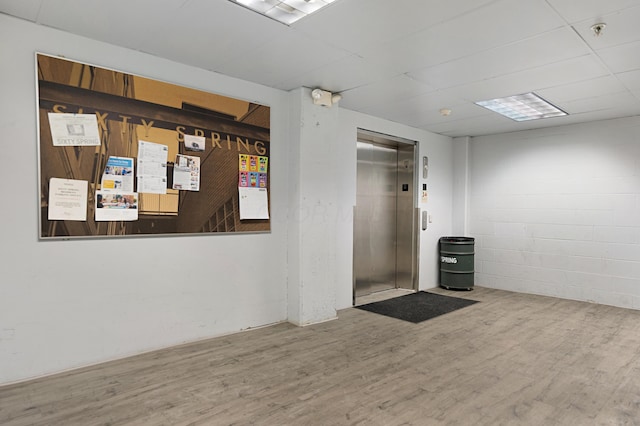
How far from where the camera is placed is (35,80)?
111 inches

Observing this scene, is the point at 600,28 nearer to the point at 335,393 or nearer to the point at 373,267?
the point at 335,393

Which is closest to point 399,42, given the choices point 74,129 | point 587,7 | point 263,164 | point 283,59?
point 283,59

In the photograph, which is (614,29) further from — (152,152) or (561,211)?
(152,152)

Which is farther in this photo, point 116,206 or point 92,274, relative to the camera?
point 116,206

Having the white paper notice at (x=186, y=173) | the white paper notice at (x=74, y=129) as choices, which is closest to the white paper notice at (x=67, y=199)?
the white paper notice at (x=74, y=129)

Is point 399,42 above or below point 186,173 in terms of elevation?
above

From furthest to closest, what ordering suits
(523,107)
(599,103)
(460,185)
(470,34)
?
(460,185)
(523,107)
(599,103)
(470,34)

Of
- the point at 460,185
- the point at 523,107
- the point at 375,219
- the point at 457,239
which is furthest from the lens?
the point at 460,185

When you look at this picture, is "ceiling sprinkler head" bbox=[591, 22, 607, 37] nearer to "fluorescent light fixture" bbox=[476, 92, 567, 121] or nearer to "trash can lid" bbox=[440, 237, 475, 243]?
"fluorescent light fixture" bbox=[476, 92, 567, 121]

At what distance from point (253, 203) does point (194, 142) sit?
2.91 feet

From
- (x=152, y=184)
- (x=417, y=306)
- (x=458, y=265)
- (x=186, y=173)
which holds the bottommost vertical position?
(x=417, y=306)

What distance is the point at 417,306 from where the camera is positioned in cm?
524

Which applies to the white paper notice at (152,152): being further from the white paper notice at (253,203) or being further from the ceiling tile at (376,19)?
the ceiling tile at (376,19)

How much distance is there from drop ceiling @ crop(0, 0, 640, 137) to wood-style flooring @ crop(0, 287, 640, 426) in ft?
8.83
